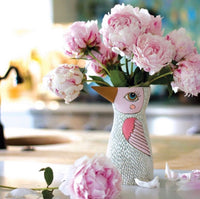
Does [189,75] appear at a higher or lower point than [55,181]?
higher

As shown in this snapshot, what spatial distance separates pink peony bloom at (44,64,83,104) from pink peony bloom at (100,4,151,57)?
4.9 inches

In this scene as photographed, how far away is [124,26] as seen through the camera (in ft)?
3.09

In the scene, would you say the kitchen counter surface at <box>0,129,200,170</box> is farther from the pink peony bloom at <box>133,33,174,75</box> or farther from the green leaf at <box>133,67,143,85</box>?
the pink peony bloom at <box>133,33,174,75</box>

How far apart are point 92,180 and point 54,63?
154 inches

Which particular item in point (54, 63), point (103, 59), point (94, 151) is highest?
point (103, 59)

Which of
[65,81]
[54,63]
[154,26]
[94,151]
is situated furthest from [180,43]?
[54,63]

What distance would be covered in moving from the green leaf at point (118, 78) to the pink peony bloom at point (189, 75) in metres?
0.13

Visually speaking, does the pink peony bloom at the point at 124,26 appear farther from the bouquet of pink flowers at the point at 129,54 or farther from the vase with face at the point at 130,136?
the vase with face at the point at 130,136

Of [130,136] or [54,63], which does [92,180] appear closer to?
[130,136]

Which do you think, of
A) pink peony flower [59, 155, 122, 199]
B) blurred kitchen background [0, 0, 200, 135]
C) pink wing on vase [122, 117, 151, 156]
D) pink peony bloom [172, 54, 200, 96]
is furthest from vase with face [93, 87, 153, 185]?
blurred kitchen background [0, 0, 200, 135]

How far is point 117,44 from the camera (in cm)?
96

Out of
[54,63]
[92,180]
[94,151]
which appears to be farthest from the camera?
[54,63]

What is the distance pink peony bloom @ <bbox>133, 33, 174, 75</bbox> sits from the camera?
3.01 ft

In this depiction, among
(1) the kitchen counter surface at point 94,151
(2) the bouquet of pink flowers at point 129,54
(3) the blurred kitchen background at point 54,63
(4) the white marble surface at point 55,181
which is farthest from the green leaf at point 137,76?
(3) the blurred kitchen background at point 54,63
